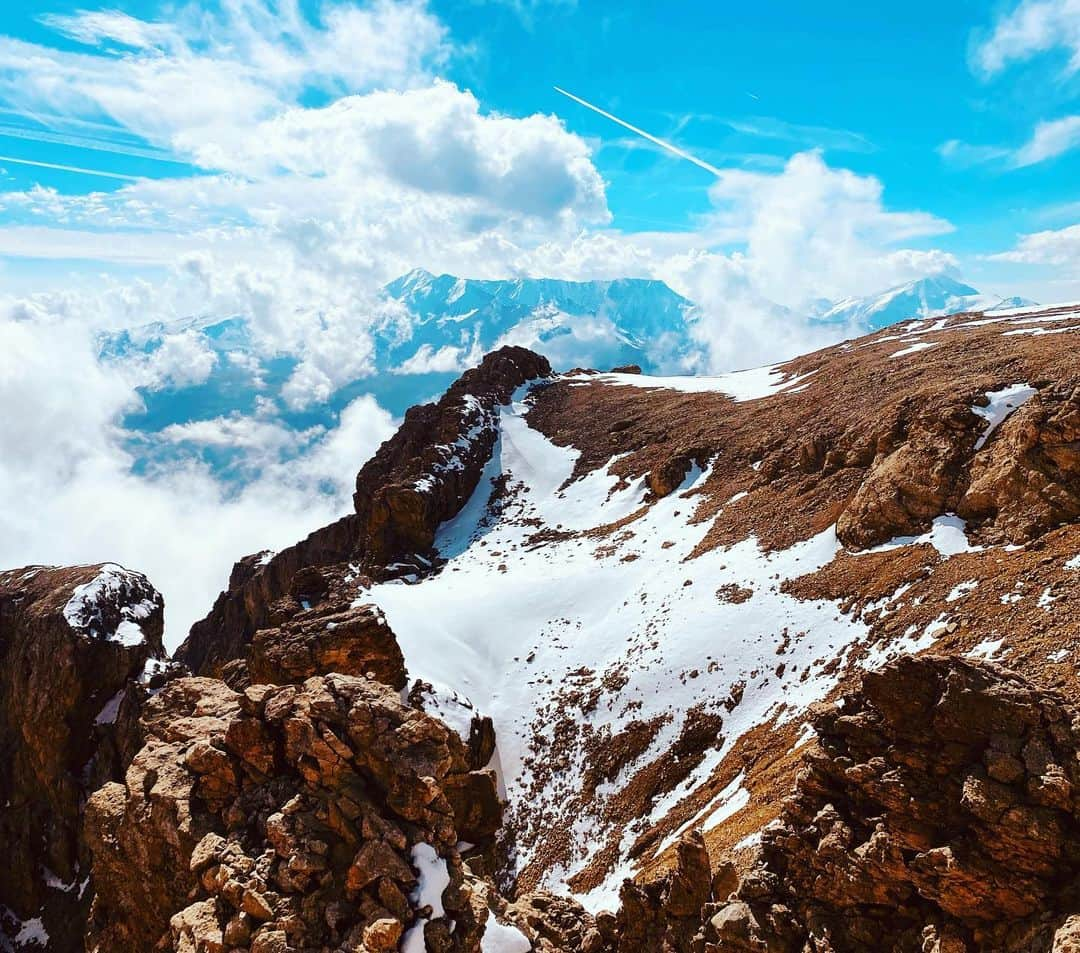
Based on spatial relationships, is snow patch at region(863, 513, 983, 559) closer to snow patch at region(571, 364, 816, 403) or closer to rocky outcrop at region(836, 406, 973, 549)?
rocky outcrop at region(836, 406, 973, 549)

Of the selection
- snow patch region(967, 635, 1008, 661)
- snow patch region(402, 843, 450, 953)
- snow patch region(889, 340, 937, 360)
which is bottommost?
snow patch region(967, 635, 1008, 661)

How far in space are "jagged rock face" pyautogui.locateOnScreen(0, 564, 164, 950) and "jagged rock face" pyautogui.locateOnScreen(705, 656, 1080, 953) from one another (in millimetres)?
36627

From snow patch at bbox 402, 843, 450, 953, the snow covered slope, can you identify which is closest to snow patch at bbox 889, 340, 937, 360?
the snow covered slope

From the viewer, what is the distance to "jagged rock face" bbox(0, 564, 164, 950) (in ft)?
111

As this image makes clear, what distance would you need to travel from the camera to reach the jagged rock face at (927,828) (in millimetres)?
9211

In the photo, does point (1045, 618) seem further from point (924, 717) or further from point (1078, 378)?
point (1078, 378)

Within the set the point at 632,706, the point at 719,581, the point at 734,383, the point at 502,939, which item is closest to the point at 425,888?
the point at 502,939

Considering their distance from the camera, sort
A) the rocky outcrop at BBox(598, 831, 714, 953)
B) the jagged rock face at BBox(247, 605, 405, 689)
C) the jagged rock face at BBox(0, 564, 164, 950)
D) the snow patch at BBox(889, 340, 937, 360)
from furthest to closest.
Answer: the snow patch at BBox(889, 340, 937, 360) < the jagged rock face at BBox(0, 564, 164, 950) < the jagged rock face at BBox(247, 605, 405, 689) < the rocky outcrop at BBox(598, 831, 714, 953)

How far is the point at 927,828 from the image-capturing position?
416 inches

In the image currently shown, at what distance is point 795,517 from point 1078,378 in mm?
14254

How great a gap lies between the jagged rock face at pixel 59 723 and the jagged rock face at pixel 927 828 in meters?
36.6

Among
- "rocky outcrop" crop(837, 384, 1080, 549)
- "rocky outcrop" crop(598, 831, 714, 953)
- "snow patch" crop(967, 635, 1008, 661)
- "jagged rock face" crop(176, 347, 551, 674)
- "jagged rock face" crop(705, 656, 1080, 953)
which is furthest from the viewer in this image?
"jagged rock face" crop(176, 347, 551, 674)

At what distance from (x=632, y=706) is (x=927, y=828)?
65.3 feet

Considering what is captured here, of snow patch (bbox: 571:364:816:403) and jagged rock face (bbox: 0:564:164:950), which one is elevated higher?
snow patch (bbox: 571:364:816:403)
